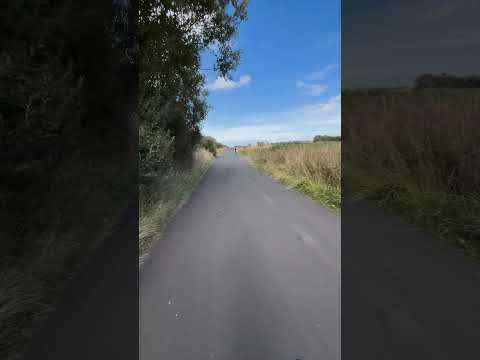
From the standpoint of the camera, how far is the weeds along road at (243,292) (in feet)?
5.59

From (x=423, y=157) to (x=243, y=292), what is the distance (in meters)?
4.72

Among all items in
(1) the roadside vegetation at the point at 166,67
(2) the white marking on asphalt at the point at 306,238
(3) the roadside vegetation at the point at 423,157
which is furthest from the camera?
(1) the roadside vegetation at the point at 166,67

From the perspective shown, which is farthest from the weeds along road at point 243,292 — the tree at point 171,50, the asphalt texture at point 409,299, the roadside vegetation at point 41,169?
the tree at point 171,50

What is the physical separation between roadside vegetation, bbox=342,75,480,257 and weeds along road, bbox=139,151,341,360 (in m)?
1.41

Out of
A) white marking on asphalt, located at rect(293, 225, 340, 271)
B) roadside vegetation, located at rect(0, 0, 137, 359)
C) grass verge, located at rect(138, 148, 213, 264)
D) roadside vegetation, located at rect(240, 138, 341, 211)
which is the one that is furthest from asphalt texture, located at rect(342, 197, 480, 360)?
roadside vegetation, located at rect(0, 0, 137, 359)

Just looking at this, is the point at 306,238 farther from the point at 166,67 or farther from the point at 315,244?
the point at 166,67

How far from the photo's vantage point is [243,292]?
2.28 meters

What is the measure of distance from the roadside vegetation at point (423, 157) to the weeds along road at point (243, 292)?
4.63 ft

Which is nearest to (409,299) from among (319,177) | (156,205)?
(156,205)

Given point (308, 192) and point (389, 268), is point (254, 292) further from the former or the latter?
point (308, 192)

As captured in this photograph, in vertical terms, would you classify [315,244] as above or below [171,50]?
below

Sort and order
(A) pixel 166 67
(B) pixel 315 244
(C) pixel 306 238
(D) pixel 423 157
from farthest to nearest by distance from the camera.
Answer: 1. (A) pixel 166 67
2. (D) pixel 423 157
3. (C) pixel 306 238
4. (B) pixel 315 244

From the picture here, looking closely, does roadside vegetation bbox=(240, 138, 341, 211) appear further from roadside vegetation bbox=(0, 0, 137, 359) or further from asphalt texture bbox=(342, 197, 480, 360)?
roadside vegetation bbox=(0, 0, 137, 359)

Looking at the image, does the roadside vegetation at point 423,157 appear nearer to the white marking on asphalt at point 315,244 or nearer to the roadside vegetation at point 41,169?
the white marking on asphalt at point 315,244
